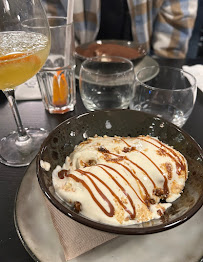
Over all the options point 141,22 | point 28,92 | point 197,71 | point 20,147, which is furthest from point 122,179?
point 141,22

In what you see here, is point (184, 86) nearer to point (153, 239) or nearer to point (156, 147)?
point (156, 147)

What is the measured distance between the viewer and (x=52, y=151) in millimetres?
541

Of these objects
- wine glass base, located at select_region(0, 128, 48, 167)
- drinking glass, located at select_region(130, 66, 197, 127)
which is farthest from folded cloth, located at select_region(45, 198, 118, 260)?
drinking glass, located at select_region(130, 66, 197, 127)

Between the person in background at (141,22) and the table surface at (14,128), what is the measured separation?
1.92 feet

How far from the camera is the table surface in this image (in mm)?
470

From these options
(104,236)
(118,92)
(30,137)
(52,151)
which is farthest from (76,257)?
(118,92)

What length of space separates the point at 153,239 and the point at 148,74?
0.58 m

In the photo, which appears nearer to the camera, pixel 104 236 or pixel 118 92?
pixel 104 236

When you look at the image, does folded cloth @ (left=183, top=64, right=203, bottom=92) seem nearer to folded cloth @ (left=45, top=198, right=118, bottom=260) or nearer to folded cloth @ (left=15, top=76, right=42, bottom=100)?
folded cloth @ (left=15, top=76, right=42, bottom=100)

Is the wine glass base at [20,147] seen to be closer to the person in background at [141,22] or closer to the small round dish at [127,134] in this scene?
the small round dish at [127,134]

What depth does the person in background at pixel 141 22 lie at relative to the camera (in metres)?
1.57

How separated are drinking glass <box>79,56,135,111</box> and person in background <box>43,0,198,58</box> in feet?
2.49

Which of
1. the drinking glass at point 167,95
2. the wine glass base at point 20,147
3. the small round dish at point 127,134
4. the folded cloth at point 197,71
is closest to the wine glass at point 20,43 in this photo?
the wine glass base at point 20,147

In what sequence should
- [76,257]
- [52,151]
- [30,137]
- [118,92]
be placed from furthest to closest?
1. [118,92]
2. [30,137]
3. [52,151]
4. [76,257]
